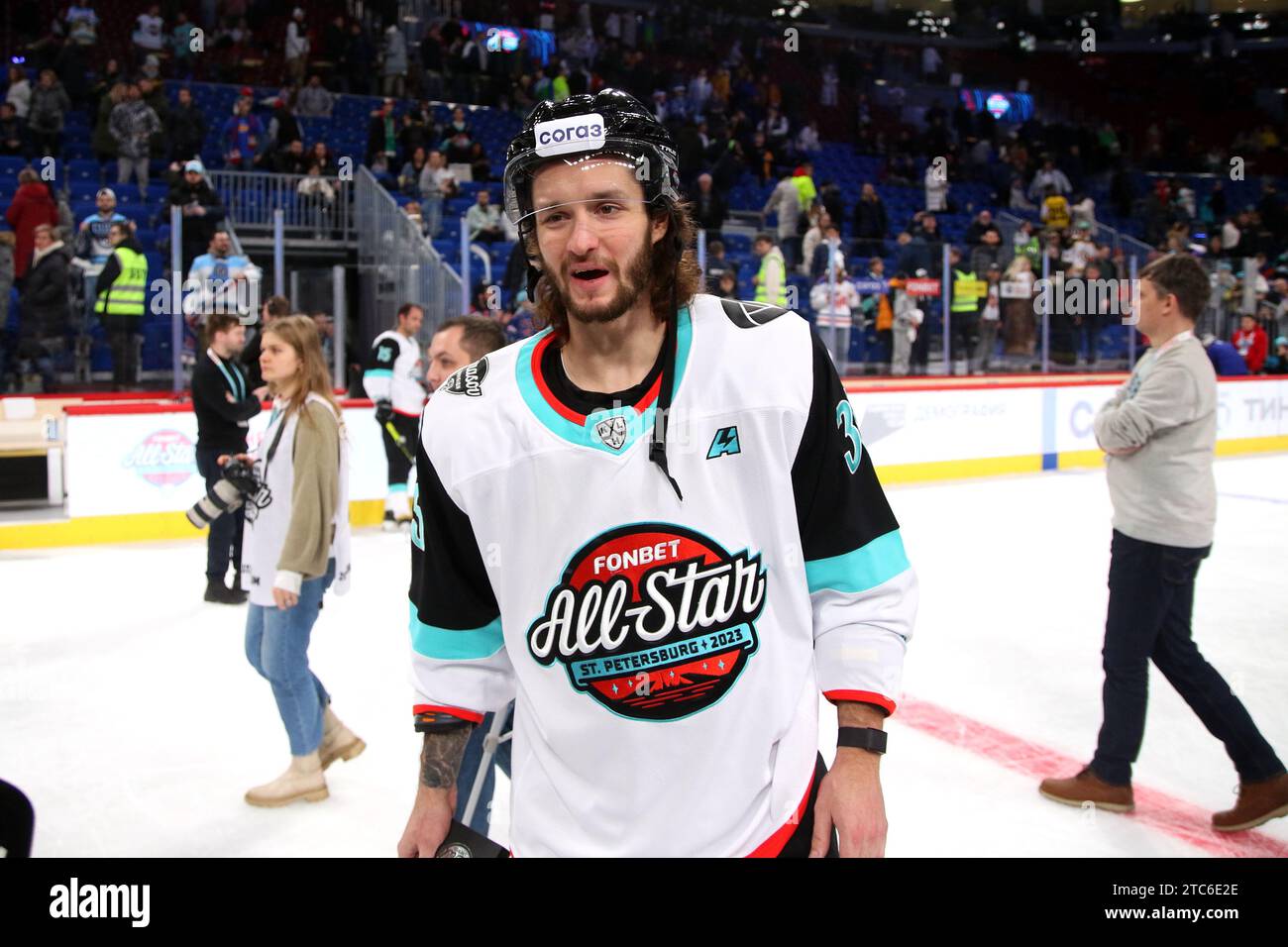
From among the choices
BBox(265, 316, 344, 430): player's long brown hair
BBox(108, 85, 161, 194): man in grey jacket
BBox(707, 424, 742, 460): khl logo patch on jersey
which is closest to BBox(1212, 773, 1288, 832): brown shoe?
BBox(707, 424, 742, 460): khl logo patch on jersey

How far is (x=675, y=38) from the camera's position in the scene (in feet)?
64.3

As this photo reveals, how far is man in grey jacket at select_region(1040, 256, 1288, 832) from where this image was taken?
3.20 metres

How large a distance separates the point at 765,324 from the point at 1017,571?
5604mm

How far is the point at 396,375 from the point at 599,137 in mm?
6351

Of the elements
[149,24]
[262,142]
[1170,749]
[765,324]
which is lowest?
[1170,749]

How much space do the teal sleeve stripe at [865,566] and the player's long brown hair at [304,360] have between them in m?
2.30

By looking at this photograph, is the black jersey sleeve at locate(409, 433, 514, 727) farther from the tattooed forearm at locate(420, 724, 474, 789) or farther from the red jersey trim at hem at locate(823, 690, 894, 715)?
the red jersey trim at hem at locate(823, 690, 894, 715)

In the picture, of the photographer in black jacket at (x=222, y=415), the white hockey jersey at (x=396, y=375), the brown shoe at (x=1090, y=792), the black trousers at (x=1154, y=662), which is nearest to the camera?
the black trousers at (x=1154, y=662)

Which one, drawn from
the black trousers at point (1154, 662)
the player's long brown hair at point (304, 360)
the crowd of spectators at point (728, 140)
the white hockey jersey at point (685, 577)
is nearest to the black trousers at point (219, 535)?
the player's long brown hair at point (304, 360)

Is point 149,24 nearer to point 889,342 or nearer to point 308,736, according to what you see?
point 889,342

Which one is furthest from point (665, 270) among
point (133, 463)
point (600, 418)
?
point (133, 463)

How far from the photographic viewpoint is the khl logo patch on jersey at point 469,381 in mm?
1485

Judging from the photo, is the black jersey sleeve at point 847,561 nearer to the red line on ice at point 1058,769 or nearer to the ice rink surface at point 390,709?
the ice rink surface at point 390,709
